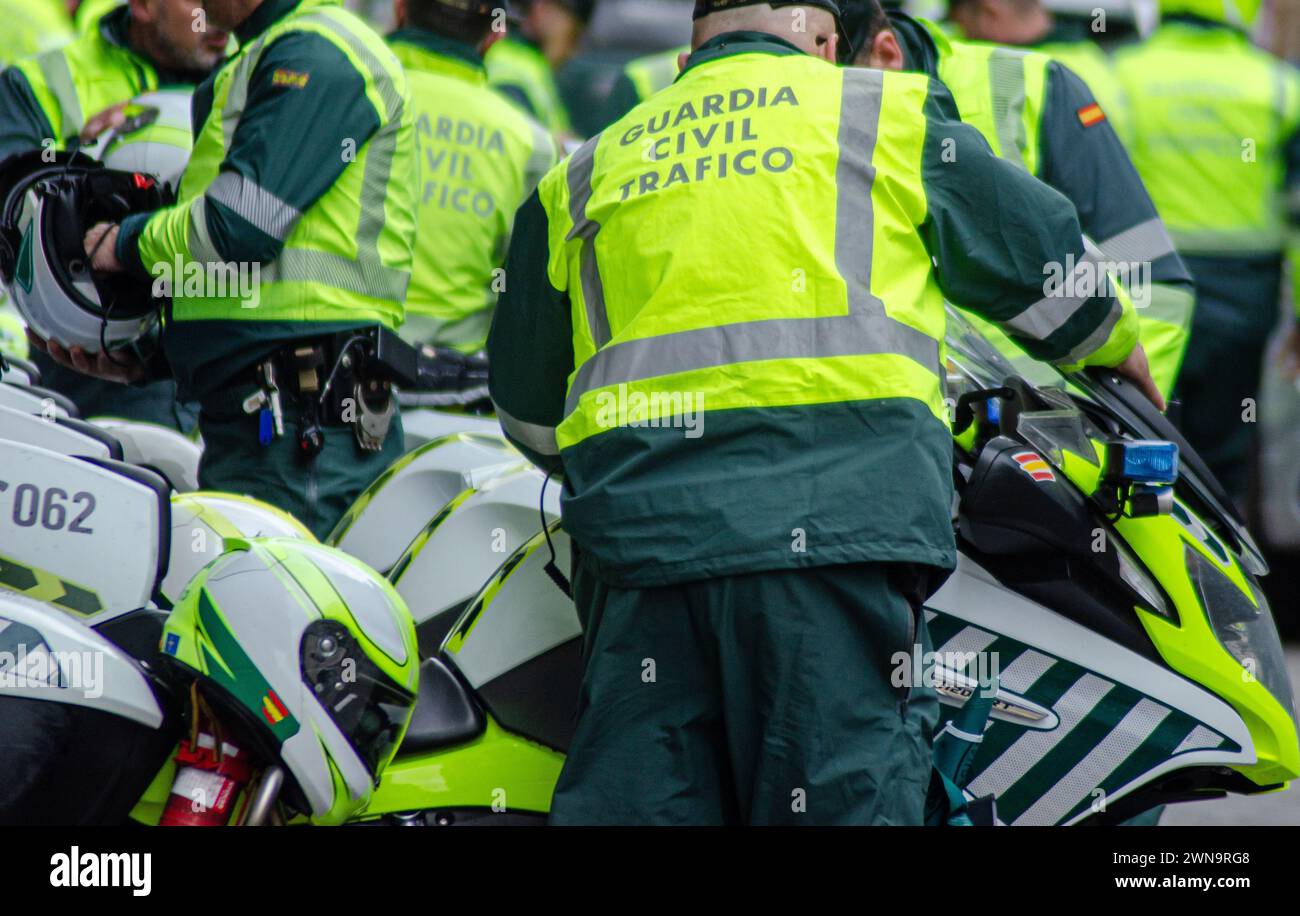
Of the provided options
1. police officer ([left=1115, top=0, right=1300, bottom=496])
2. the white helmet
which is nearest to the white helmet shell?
the white helmet

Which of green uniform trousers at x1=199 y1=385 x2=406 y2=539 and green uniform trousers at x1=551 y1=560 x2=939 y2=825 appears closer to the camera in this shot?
green uniform trousers at x1=551 y1=560 x2=939 y2=825

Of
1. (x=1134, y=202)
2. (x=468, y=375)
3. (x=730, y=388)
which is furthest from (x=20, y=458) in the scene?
(x=1134, y=202)

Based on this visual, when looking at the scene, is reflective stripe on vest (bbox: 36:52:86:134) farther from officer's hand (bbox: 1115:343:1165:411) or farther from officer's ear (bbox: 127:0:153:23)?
officer's hand (bbox: 1115:343:1165:411)

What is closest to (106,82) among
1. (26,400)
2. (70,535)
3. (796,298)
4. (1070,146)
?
(26,400)

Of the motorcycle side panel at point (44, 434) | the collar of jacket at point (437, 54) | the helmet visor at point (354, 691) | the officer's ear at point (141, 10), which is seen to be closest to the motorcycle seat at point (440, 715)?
the helmet visor at point (354, 691)

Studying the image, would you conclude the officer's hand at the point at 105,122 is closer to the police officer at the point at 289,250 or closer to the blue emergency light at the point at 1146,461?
the police officer at the point at 289,250

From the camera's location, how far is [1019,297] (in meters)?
2.66

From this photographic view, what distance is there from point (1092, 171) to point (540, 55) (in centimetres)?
731

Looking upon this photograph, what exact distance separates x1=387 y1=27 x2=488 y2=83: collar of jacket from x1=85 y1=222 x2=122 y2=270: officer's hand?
5.47 feet

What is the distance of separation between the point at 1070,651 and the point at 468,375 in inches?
95.0

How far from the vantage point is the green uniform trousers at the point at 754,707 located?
249 cm

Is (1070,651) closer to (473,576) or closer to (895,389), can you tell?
(895,389)

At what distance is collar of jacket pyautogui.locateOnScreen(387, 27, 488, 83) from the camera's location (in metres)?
5.23

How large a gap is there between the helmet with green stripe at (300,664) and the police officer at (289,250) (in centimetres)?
127
